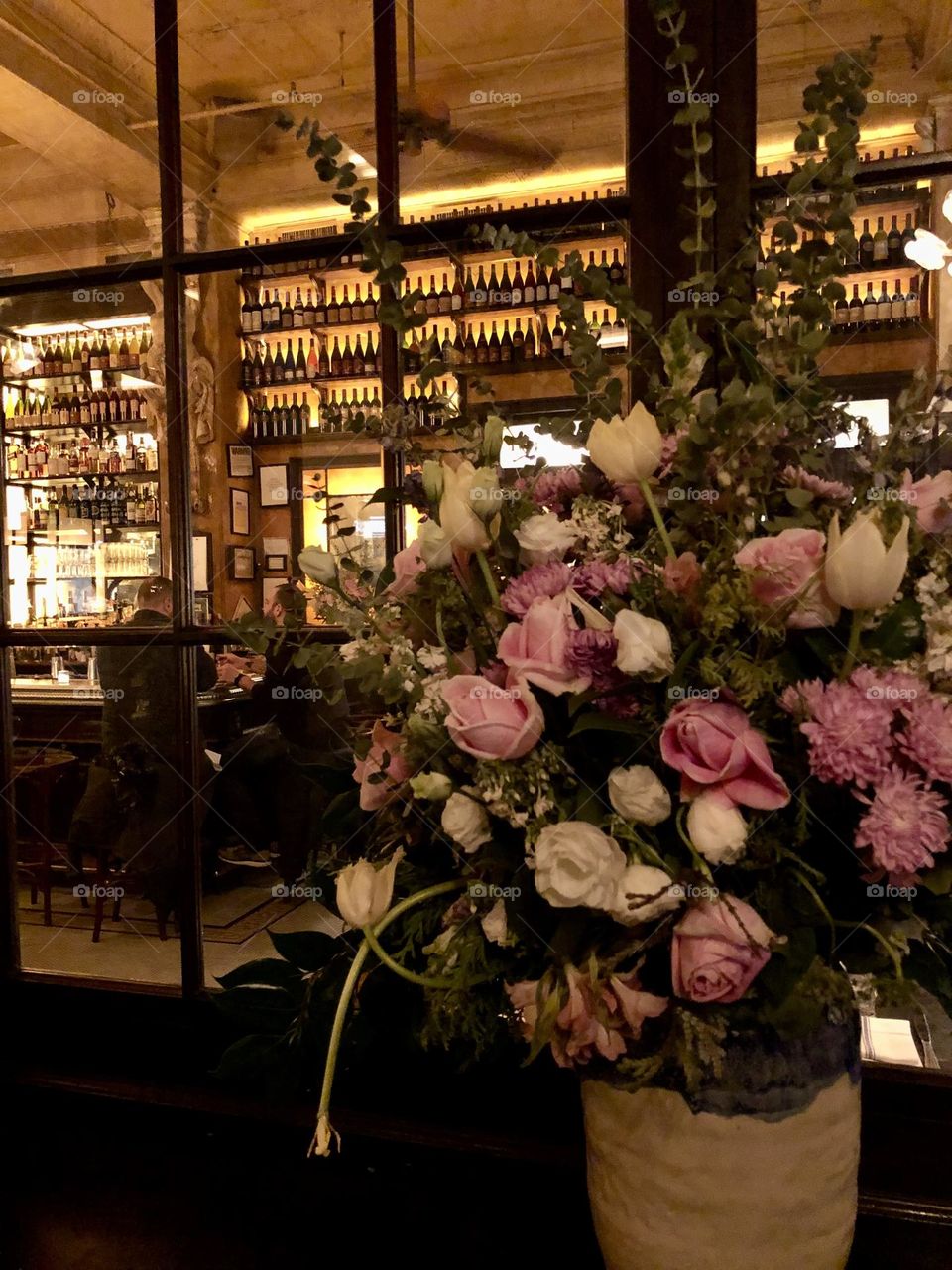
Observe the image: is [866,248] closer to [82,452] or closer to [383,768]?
[383,768]

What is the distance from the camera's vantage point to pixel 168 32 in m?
1.11

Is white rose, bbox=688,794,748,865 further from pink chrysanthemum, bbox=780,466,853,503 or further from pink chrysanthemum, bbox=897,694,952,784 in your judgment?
pink chrysanthemum, bbox=780,466,853,503

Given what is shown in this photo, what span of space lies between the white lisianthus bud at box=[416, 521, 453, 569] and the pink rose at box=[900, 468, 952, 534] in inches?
11.7

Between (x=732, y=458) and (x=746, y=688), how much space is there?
0.48 ft

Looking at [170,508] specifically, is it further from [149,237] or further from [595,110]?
[595,110]

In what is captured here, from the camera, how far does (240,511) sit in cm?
131

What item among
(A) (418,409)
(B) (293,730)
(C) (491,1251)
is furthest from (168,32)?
(C) (491,1251)

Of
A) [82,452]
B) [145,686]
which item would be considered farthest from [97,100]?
[82,452]

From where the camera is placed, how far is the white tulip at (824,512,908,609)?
0.51 m

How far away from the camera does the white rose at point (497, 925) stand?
1.92ft

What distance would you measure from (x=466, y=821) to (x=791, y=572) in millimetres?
244

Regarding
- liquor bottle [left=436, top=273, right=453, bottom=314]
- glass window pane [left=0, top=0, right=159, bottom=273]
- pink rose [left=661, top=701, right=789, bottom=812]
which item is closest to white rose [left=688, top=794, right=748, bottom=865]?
pink rose [left=661, top=701, right=789, bottom=812]

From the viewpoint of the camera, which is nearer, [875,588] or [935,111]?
[875,588]

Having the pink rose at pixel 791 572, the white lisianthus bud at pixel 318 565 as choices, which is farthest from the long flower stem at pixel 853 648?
the white lisianthus bud at pixel 318 565
